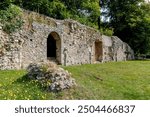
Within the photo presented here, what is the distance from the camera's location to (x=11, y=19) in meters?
14.4

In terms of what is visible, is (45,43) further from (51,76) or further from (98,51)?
(98,51)

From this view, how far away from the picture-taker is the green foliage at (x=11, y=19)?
46.3 feet

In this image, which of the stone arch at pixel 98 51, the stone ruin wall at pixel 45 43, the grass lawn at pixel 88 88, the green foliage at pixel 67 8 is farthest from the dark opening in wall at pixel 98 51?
the grass lawn at pixel 88 88

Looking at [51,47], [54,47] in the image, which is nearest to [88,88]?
[54,47]

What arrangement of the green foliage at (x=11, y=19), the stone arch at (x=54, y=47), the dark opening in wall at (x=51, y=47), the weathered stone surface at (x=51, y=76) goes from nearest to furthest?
the weathered stone surface at (x=51, y=76), the green foliage at (x=11, y=19), the stone arch at (x=54, y=47), the dark opening in wall at (x=51, y=47)

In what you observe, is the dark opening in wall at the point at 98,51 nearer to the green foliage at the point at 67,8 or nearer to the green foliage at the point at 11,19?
the green foliage at the point at 67,8

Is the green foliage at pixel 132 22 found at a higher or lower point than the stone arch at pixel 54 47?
higher

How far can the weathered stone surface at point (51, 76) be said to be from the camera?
907cm

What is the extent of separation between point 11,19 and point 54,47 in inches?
226

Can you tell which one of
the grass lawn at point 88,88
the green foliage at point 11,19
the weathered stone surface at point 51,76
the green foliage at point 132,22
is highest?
the green foliage at point 132,22

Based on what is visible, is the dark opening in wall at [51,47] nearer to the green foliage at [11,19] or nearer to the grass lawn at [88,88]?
the green foliage at [11,19]

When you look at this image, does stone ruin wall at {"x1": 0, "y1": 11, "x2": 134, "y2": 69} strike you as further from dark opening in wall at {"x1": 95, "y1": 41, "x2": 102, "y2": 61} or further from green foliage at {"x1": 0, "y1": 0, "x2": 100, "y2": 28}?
green foliage at {"x1": 0, "y1": 0, "x2": 100, "y2": 28}

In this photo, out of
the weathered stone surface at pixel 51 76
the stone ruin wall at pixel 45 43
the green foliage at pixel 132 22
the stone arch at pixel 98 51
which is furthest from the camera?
the green foliage at pixel 132 22

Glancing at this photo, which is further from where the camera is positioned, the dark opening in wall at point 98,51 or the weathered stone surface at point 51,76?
the dark opening in wall at point 98,51
